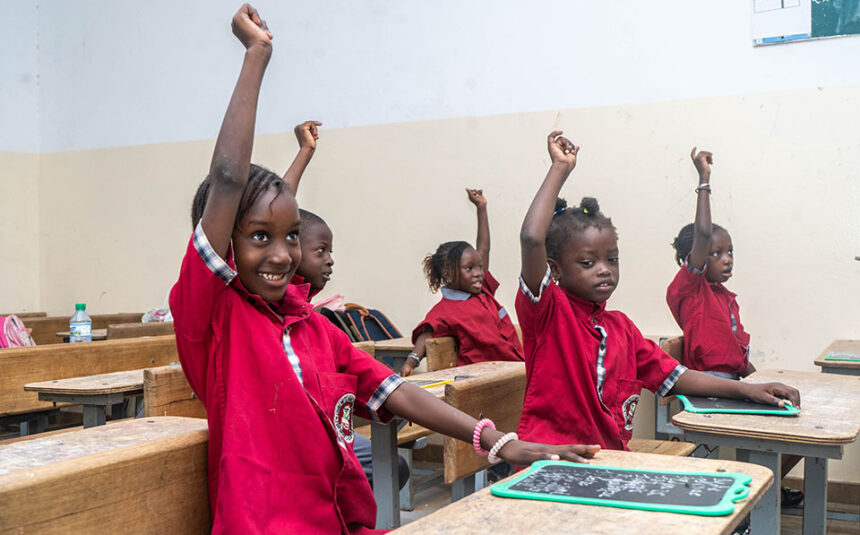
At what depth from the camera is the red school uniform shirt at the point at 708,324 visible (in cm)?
362

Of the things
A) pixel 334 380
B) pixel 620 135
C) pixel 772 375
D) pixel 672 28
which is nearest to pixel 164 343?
pixel 334 380

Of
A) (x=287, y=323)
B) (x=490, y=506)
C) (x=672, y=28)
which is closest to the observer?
(x=490, y=506)

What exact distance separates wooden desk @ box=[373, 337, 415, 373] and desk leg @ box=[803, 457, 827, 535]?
6.42 ft

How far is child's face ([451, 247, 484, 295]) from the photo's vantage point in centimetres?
386

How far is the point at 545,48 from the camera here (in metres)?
4.34

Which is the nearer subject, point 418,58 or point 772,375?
point 772,375

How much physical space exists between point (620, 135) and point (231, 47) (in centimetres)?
266

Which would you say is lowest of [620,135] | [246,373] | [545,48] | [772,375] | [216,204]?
[772,375]

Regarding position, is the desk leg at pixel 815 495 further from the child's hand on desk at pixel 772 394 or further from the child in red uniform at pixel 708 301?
the child in red uniform at pixel 708 301

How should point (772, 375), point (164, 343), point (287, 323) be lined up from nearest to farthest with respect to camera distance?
point (287, 323) → point (772, 375) → point (164, 343)

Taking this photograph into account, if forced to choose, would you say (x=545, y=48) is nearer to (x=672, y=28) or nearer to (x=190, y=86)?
(x=672, y=28)

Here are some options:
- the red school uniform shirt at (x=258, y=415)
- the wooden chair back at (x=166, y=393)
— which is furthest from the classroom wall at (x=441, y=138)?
the red school uniform shirt at (x=258, y=415)

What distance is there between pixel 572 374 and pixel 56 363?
1.89 metres

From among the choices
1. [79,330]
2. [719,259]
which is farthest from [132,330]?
[719,259]
